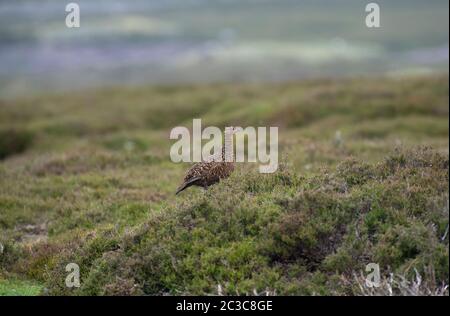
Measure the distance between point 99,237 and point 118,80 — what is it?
169ft

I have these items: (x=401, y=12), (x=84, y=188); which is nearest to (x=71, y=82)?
(x=84, y=188)

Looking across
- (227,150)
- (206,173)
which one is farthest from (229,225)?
(227,150)

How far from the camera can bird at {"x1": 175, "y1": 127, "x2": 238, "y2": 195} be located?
39.6 ft

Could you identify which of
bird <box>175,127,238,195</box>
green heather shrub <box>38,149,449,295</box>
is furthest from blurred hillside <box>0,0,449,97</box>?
green heather shrub <box>38,149,449,295</box>

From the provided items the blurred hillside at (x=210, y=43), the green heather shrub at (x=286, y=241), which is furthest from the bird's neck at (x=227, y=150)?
the blurred hillside at (x=210, y=43)

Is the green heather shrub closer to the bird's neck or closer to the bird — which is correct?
the bird

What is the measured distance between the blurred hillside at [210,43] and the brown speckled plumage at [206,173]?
1225 inches

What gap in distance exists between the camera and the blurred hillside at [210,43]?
61812 mm

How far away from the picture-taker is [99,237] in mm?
11539

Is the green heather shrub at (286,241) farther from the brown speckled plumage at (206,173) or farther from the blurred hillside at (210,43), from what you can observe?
the blurred hillside at (210,43)

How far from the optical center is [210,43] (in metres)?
83.9

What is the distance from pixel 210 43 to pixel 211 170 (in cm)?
7323
